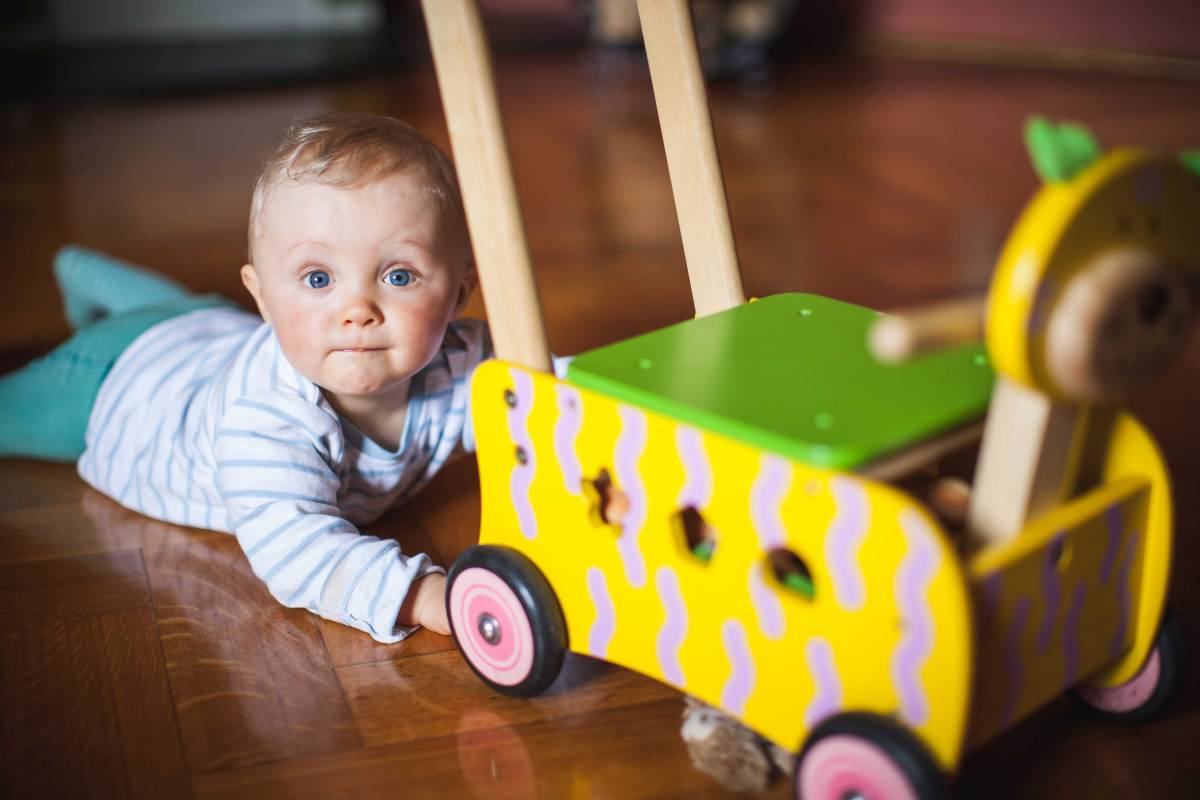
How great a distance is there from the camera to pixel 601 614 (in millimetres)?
681

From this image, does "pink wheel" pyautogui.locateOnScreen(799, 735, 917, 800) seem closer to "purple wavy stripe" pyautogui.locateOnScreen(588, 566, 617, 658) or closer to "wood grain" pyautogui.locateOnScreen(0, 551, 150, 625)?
"purple wavy stripe" pyautogui.locateOnScreen(588, 566, 617, 658)

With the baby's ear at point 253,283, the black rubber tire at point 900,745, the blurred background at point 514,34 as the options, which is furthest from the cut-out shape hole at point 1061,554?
the blurred background at point 514,34

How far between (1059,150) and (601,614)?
341mm

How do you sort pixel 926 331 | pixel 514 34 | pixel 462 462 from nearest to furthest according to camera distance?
pixel 926 331 → pixel 462 462 → pixel 514 34

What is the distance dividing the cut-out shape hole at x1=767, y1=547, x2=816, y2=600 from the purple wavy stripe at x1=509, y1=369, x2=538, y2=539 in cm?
14

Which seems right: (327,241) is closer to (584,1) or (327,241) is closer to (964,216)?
(964,216)

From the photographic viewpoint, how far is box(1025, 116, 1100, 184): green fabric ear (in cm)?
50

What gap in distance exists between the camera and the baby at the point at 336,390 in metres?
0.77

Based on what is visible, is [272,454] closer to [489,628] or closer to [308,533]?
[308,533]

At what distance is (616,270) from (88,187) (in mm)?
965

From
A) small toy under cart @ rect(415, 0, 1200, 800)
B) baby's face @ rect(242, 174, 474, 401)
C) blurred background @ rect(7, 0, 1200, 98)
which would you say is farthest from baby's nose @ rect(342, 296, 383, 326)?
blurred background @ rect(7, 0, 1200, 98)

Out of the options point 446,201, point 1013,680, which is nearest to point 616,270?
point 446,201

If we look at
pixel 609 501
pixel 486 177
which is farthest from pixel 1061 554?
pixel 486 177

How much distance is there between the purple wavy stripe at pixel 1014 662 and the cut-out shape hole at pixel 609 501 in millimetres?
203
